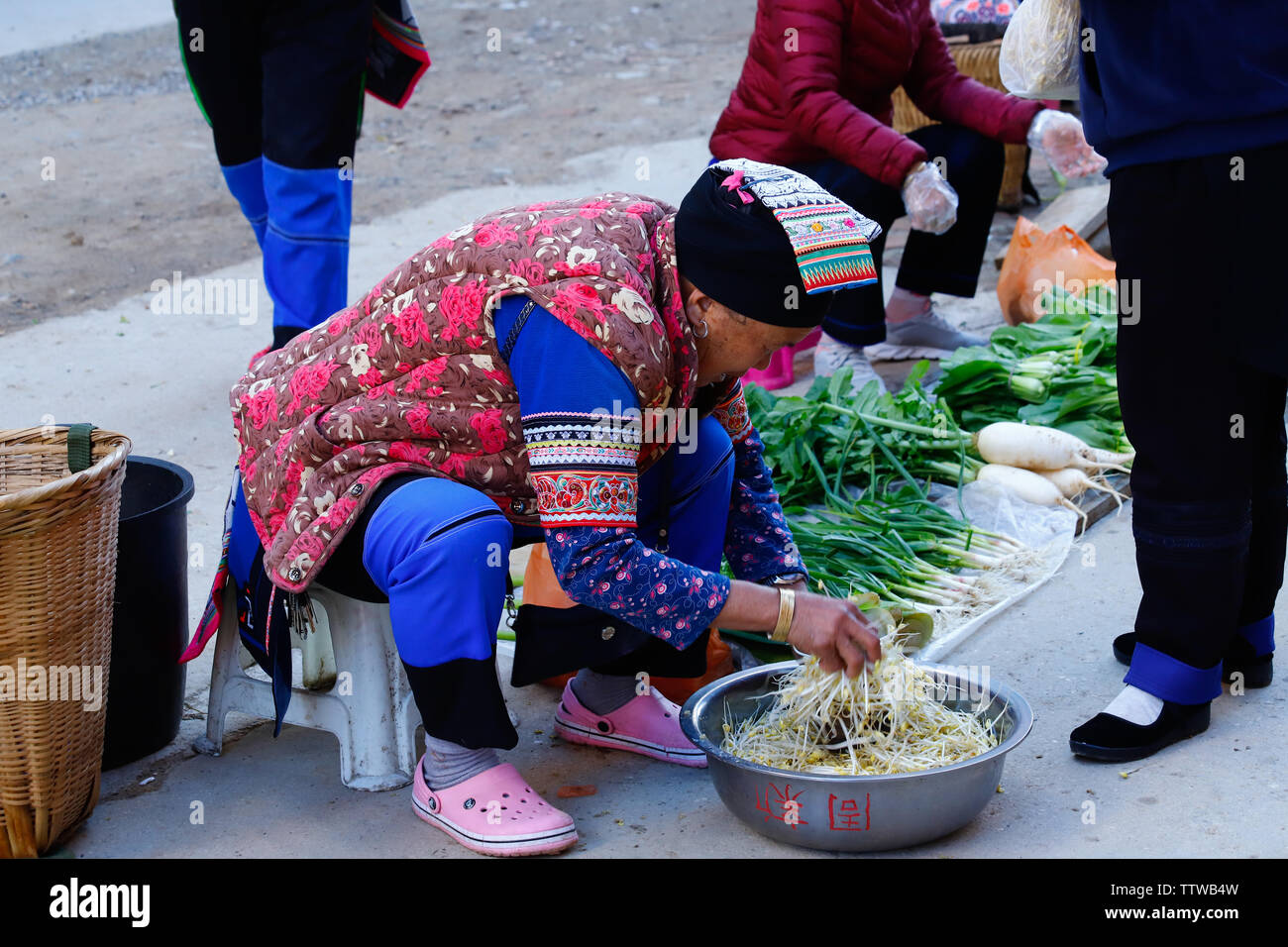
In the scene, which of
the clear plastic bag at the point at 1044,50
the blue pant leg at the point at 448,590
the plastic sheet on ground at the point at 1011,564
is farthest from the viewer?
the plastic sheet on ground at the point at 1011,564

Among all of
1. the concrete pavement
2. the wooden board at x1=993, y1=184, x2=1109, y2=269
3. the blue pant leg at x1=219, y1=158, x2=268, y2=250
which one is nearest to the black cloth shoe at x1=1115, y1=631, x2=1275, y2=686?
the concrete pavement

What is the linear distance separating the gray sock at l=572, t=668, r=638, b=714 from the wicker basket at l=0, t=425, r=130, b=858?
838 mm

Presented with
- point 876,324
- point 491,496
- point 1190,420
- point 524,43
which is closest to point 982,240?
point 876,324

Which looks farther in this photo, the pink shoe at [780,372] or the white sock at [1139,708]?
the pink shoe at [780,372]

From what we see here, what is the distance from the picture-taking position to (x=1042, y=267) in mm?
4773

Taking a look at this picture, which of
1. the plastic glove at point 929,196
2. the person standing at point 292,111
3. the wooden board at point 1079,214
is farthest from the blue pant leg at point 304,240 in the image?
the wooden board at point 1079,214

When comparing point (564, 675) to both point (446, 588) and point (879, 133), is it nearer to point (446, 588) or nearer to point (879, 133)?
point (446, 588)

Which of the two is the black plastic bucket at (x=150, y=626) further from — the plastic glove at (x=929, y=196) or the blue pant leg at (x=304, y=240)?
the plastic glove at (x=929, y=196)

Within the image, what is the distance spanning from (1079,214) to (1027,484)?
241cm

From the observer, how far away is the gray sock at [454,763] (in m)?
2.23

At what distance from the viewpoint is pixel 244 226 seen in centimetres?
623

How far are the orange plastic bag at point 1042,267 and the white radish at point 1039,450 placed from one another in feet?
3.85
